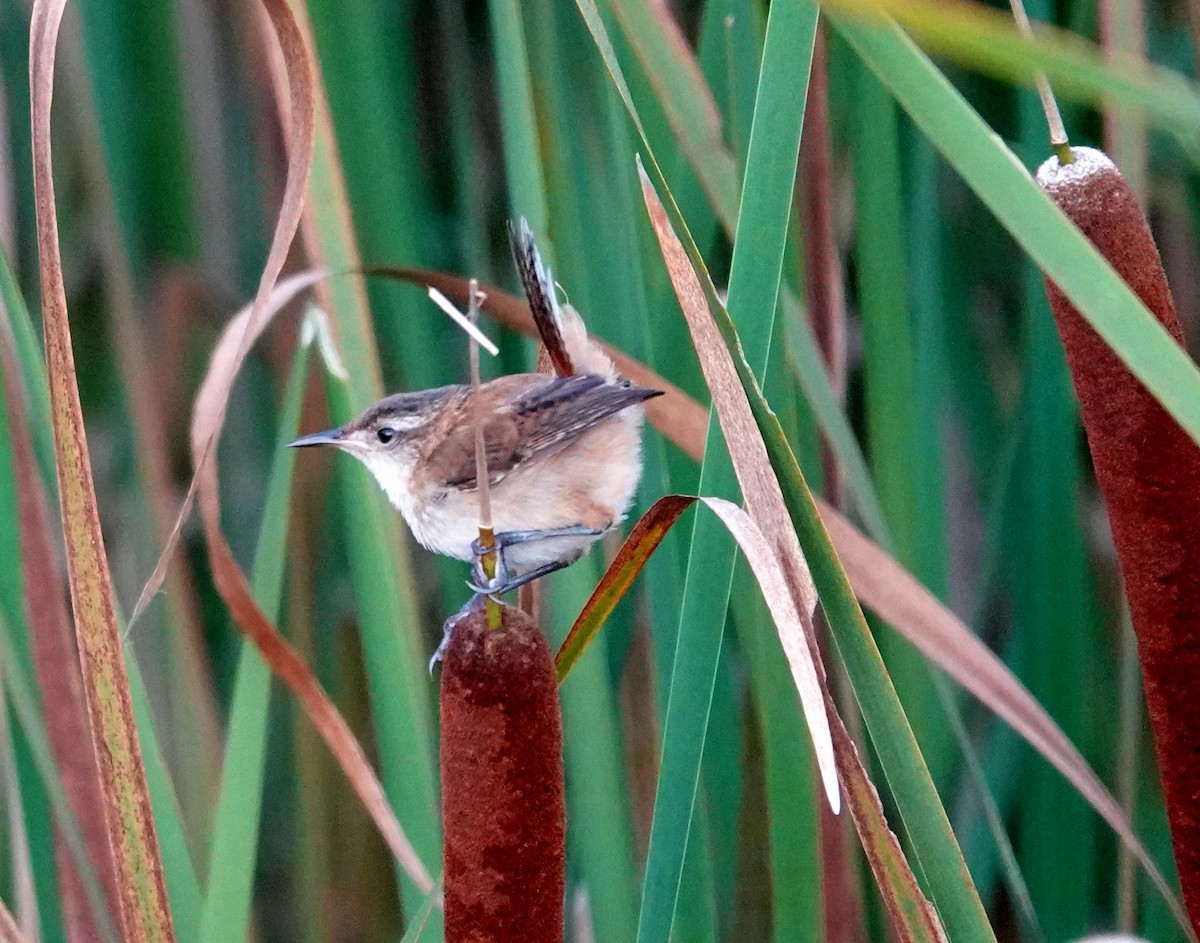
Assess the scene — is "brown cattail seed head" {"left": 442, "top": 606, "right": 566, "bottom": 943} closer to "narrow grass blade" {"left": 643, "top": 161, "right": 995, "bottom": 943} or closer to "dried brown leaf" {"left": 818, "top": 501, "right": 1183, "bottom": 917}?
"narrow grass blade" {"left": 643, "top": 161, "right": 995, "bottom": 943}

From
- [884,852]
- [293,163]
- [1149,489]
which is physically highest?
[293,163]

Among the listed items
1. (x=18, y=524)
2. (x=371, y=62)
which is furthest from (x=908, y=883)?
(x=371, y=62)

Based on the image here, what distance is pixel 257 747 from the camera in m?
0.85

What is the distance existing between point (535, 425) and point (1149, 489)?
53 cm

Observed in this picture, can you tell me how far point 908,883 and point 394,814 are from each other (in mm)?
550

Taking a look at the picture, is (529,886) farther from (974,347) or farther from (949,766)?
(974,347)

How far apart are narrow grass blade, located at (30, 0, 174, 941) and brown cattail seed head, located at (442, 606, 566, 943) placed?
182 millimetres

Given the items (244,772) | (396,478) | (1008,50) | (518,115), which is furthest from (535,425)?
(1008,50)

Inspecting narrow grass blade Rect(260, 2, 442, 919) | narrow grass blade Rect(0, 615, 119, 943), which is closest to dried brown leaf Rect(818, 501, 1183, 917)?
narrow grass blade Rect(260, 2, 442, 919)

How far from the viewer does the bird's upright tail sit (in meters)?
0.97

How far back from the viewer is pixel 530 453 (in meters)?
1.06

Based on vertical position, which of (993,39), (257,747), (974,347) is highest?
(974,347)

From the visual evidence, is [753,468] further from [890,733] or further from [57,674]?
[57,674]

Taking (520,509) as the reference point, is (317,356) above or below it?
above
